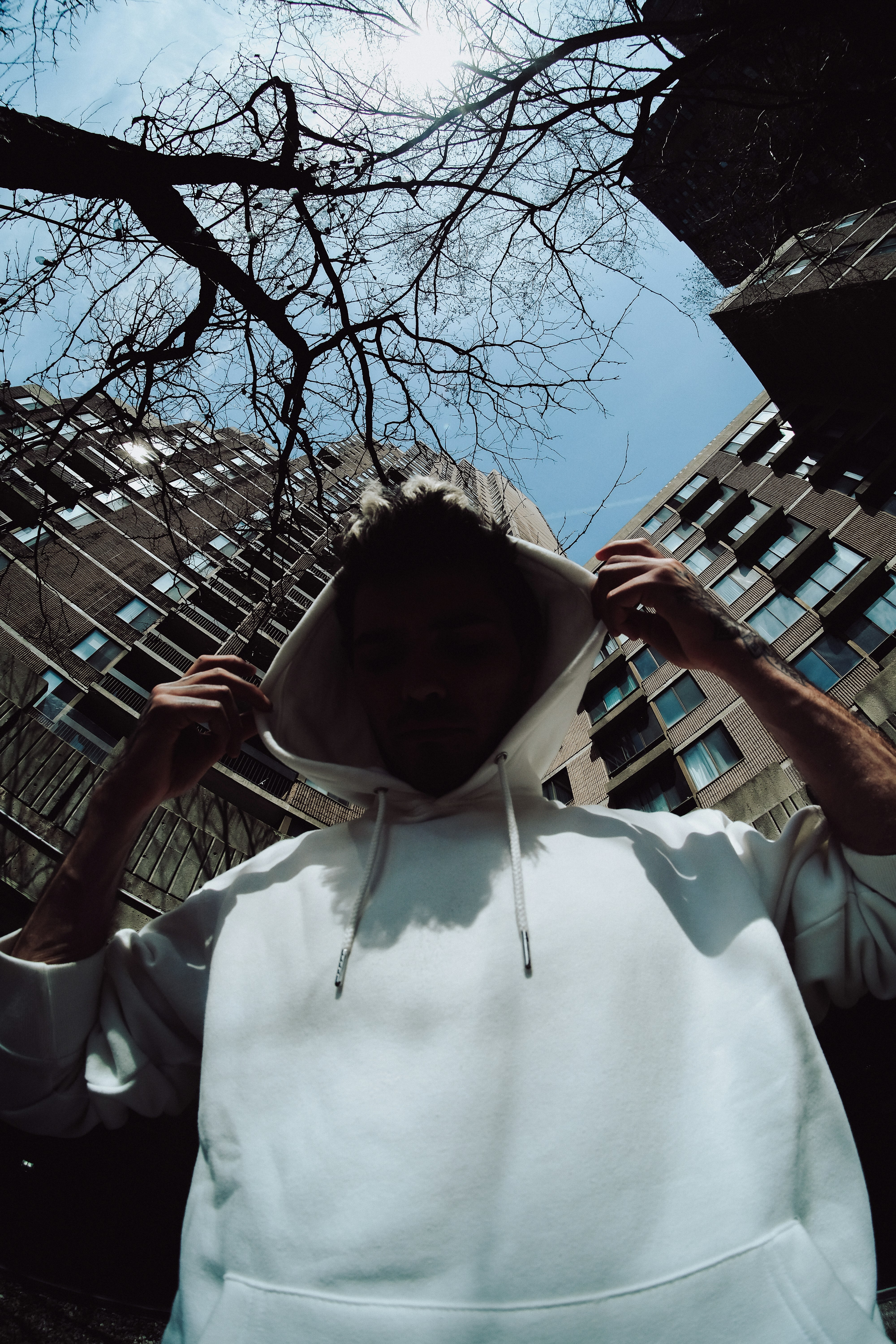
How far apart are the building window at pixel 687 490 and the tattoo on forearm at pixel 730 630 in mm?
32466

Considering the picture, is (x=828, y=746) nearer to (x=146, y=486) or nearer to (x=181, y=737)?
(x=181, y=737)

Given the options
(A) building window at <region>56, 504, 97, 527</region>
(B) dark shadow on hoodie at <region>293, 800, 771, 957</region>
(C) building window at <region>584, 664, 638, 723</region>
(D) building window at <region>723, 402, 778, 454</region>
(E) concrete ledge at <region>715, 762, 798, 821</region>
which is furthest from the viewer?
(D) building window at <region>723, 402, 778, 454</region>

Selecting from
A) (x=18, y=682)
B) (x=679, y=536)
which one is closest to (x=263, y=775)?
(x=18, y=682)

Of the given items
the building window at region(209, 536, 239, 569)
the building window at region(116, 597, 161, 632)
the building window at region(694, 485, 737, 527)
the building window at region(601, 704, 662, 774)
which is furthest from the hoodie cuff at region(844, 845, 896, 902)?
the building window at region(694, 485, 737, 527)

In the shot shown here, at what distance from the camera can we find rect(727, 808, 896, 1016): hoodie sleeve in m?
1.46

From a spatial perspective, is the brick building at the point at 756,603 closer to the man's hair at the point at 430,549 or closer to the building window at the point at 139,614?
the man's hair at the point at 430,549

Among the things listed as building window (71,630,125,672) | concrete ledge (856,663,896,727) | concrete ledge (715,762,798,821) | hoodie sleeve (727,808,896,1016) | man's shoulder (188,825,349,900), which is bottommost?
concrete ledge (715,762,798,821)

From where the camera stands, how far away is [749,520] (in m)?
26.0

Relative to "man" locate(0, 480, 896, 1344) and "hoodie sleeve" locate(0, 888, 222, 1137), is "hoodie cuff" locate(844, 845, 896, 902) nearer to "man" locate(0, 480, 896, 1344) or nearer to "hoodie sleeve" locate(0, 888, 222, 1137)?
"man" locate(0, 480, 896, 1344)

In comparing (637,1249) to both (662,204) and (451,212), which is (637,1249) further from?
(662,204)

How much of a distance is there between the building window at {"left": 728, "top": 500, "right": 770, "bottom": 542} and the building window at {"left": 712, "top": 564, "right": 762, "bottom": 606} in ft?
5.64

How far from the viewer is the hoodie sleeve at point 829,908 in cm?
146

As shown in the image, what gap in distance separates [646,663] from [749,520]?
8544 mm

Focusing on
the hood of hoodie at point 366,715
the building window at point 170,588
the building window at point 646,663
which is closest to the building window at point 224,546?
the building window at point 170,588
